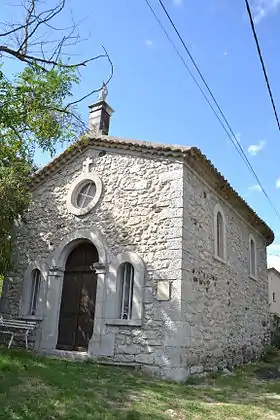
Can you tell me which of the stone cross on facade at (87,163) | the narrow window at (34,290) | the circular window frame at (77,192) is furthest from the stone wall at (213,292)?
the narrow window at (34,290)

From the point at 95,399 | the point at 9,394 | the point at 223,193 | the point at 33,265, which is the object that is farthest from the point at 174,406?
the point at 223,193

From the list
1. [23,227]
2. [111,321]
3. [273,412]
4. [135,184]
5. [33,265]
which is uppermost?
[135,184]

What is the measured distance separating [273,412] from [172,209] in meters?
4.15

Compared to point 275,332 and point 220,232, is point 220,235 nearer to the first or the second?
point 220,232

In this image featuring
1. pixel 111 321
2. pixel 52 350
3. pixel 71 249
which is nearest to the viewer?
pixel 111 321

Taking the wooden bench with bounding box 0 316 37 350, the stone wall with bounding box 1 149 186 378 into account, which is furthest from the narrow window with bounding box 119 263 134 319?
the wooden bench with bounding box 0 316 37 350

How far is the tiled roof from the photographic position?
8.52 metres

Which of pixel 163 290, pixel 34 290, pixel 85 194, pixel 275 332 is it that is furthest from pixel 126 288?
pixel 275 332

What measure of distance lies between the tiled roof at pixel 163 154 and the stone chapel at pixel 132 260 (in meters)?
0.03

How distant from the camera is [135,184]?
29.1 feet

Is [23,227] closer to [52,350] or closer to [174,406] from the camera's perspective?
[52,350]

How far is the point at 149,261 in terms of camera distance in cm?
800

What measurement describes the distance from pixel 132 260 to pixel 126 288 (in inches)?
27.1

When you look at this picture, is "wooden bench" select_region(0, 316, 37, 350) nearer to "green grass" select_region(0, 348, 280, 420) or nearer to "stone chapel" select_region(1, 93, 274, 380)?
"stone chapel" select_region(1, 93, 274, 380)
